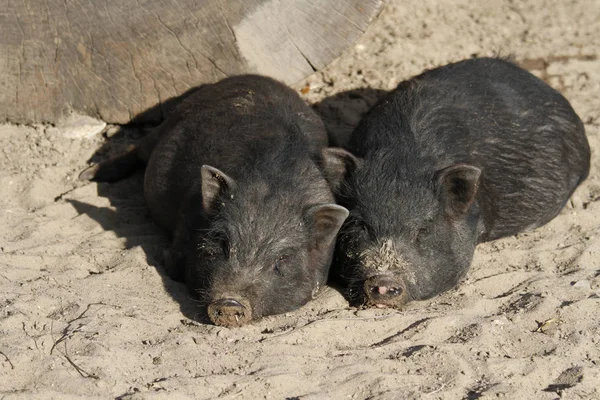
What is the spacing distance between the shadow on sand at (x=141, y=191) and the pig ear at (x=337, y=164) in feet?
2.21

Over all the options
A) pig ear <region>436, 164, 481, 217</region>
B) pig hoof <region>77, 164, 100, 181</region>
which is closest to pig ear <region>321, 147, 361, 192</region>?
pig ear <region>436, 164, 481, 217</region>

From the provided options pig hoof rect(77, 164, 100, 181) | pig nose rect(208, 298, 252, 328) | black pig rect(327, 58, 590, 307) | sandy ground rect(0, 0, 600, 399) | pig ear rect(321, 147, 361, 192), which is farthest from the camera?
pig hoof rect(77, 164, 100, 181)

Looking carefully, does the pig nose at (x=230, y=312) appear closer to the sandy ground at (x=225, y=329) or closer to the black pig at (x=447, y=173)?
the sandy ground at (x=225, y=329)

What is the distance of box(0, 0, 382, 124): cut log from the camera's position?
699 centimetres

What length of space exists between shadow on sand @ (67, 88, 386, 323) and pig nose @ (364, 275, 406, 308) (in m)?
0.50

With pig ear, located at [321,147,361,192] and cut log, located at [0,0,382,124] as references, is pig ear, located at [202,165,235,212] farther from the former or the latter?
cut log, located at [0,0,382,124]

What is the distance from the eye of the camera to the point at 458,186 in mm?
5957

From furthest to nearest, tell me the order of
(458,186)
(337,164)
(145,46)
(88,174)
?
(88,174)
(145,46)
(337,164)
(458,186)

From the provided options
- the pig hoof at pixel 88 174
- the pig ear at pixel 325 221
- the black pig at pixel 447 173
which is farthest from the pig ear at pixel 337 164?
the pig hoof at pixel 88 174

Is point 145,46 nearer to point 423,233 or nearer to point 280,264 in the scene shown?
Result: point 280,264

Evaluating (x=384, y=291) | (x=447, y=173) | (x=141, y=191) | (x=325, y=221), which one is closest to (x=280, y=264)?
(x=325, y=221)

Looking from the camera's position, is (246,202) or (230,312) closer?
(230,312)

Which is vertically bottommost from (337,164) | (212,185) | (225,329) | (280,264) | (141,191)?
(141,191)

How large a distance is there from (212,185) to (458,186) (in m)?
1.52
